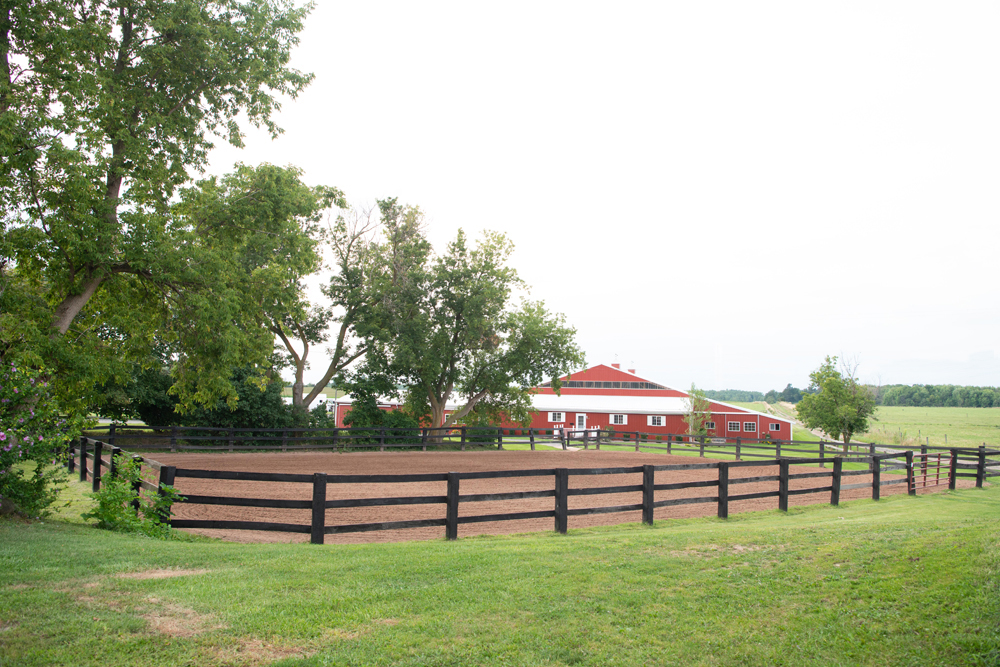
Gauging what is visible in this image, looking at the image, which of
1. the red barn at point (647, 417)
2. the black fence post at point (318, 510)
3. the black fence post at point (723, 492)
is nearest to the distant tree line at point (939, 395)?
the red barn at point (647, 417)

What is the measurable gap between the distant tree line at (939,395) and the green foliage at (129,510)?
188708 mm

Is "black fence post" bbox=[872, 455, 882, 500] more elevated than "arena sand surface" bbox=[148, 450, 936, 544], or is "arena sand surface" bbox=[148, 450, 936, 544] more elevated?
"black fence post" bbox=[872, 455, 882, 500]

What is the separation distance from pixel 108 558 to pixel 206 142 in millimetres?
15621

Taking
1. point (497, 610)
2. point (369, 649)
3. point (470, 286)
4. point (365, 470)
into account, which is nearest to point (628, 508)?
point (497, 610)

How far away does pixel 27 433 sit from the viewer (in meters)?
8.24

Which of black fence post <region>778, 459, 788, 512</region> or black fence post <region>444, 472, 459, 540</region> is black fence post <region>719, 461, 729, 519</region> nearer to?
black fence post <region>778, 459, 788, 512</region>

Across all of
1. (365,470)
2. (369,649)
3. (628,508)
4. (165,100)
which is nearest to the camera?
(369,649)

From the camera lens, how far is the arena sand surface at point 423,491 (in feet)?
35.7

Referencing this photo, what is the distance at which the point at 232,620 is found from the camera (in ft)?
15.0

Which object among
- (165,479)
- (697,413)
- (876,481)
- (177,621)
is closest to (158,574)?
(177,621)

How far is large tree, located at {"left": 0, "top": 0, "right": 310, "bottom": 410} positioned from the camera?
13656 mm

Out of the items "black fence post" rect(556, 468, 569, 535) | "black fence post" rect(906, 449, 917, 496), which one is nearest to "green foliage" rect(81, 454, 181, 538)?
"black fence post" rect(556, 468, 569, 535)

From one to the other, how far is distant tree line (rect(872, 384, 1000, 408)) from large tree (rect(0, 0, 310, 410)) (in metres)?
184

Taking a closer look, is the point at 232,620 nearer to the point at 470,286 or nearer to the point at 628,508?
the point at 628,508
